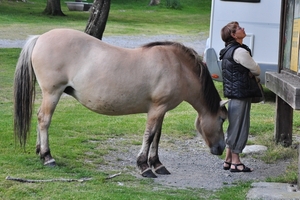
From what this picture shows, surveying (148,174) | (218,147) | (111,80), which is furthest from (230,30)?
(148,174)

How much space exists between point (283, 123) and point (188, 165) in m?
1.84

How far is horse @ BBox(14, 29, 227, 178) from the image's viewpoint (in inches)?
264

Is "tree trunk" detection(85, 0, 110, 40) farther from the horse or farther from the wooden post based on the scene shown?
the horse

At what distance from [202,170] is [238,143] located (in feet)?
1.77

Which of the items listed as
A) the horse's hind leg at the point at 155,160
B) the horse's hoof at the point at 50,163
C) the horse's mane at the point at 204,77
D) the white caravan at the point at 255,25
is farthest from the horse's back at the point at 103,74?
the white caravan at the point at 255,25

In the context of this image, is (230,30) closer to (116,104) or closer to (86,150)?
(116,104)

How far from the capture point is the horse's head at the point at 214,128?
279 inches

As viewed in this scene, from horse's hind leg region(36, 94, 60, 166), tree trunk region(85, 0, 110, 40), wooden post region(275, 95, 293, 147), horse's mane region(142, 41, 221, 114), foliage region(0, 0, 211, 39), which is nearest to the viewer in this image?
horse's hind leg region(36, 94, 60, 166)

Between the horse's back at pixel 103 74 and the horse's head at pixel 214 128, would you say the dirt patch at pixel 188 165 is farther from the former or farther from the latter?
the horse's back at pixel 103 74

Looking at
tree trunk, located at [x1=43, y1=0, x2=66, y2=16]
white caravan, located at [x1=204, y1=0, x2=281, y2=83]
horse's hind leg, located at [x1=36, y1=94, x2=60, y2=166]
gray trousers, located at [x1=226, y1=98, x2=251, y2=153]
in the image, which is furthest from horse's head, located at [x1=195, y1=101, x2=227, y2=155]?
tree trunk, located at [x1=43, y1=0, x2=66, y2=16]

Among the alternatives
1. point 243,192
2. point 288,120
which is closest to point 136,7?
point 288,120

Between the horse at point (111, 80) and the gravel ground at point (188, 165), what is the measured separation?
31 cm

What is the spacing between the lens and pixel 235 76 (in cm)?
707

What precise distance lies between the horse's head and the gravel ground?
0.34m
